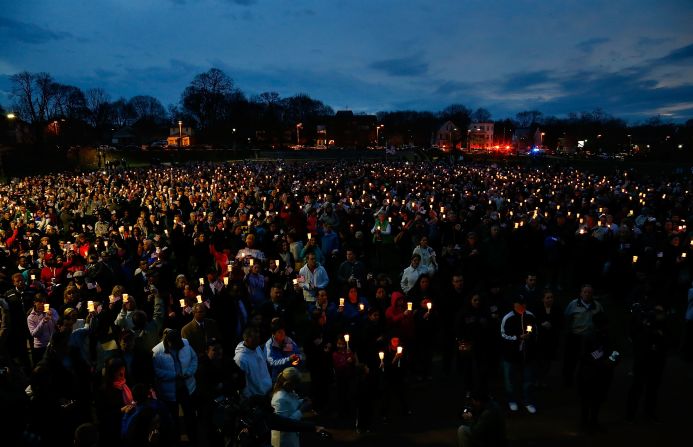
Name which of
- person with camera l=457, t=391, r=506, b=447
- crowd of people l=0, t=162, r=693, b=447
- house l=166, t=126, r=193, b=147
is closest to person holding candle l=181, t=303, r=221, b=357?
crowd of people l=0, t=162, r=693, b=447

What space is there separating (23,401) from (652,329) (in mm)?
6305

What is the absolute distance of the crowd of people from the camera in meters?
4.11

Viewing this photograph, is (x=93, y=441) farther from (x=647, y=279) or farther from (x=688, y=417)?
(x=647, y=279)

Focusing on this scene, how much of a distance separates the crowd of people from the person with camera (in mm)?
12

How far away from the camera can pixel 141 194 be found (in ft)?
64.5

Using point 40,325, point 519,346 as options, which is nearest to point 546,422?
point 519,346

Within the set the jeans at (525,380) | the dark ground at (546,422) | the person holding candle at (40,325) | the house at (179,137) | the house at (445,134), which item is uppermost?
the house at (445,134)

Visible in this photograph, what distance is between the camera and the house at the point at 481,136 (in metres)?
113

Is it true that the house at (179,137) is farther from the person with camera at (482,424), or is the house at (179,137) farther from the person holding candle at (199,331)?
the person with camera at (482,424)

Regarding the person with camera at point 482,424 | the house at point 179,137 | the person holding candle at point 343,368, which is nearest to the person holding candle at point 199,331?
the person holding candle at point 343,368

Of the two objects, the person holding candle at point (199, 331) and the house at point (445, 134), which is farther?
the house at point (445, 134)

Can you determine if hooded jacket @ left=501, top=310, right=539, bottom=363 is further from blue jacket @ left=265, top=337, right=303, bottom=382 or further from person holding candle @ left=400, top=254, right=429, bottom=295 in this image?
blue jacket @ left=265, top=337, right=303, bottom=382

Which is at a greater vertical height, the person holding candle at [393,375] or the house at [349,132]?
the house at [349,132]

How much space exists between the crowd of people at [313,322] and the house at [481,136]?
106 meters
